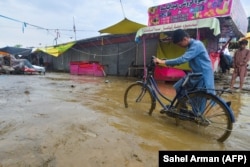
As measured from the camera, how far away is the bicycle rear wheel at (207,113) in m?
3.38

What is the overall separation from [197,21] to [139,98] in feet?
16.9

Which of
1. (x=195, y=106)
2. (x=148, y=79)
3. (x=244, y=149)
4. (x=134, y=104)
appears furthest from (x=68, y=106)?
(x=244, y=149)

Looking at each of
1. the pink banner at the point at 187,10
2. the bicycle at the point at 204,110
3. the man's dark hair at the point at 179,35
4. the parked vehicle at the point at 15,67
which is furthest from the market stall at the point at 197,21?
the parked vehicle at the point at 15,67

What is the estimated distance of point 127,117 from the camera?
452 cm

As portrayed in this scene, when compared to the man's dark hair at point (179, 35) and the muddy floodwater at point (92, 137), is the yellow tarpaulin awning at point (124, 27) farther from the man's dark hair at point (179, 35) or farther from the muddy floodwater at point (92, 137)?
the man's dark hair at point (179, 35)

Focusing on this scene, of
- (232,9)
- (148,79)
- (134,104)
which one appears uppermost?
(232,9)

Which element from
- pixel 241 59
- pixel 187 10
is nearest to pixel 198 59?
pixel 241 59

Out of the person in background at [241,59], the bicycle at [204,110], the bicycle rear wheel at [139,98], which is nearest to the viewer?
the bicycle at [204,110]

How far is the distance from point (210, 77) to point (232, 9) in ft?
21.8

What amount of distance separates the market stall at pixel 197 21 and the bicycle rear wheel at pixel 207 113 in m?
5.15

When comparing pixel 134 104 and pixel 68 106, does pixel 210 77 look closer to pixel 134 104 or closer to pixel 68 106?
pixel 134 104

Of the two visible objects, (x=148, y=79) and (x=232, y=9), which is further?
(x=232, y=9)

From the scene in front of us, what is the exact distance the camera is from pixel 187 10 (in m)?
10.8

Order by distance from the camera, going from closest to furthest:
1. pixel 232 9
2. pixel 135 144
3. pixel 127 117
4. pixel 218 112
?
pixel 135 144 → pixel 218 112 → pixel 127 117 → pixel 232 9
